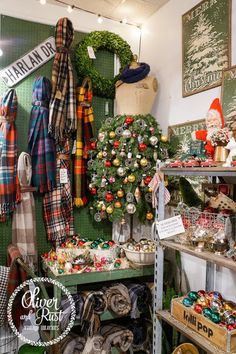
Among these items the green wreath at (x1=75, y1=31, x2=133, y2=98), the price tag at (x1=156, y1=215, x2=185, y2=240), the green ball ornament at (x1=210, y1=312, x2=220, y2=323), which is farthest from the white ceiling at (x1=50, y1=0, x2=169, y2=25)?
the green ball ornament at (x1=210, y1=312, x2=220, y2=323)

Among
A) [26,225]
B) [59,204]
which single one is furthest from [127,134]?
[26,225]

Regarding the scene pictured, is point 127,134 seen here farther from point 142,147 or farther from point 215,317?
point 215,317

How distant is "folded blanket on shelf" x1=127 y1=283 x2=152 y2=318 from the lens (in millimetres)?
2117

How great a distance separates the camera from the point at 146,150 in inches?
87.4

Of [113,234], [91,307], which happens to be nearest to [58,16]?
[113,234]

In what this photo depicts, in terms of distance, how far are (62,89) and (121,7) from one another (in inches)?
33.6

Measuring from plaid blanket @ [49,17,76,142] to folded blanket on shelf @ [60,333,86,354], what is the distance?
142 cm

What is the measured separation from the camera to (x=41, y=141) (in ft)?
8.07

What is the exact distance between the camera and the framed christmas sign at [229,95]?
5.95 ft

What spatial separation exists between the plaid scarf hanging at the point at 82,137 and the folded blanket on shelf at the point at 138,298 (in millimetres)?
827

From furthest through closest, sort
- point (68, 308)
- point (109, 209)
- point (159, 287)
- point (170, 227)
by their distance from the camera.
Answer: point (109, 209), point (68, 308), point (159, 287), point (170, 227)

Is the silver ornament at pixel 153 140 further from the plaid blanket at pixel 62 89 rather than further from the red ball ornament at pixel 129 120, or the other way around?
the plaid blanket at pixel 62 89

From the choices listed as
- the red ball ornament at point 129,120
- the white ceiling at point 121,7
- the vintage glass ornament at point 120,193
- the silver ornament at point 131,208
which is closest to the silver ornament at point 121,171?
the vintage glass ornament at point 120,193

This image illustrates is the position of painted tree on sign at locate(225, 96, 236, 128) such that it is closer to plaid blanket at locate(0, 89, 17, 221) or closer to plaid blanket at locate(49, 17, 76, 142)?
plaid blanket at locate(49, 17, 76, 142)
